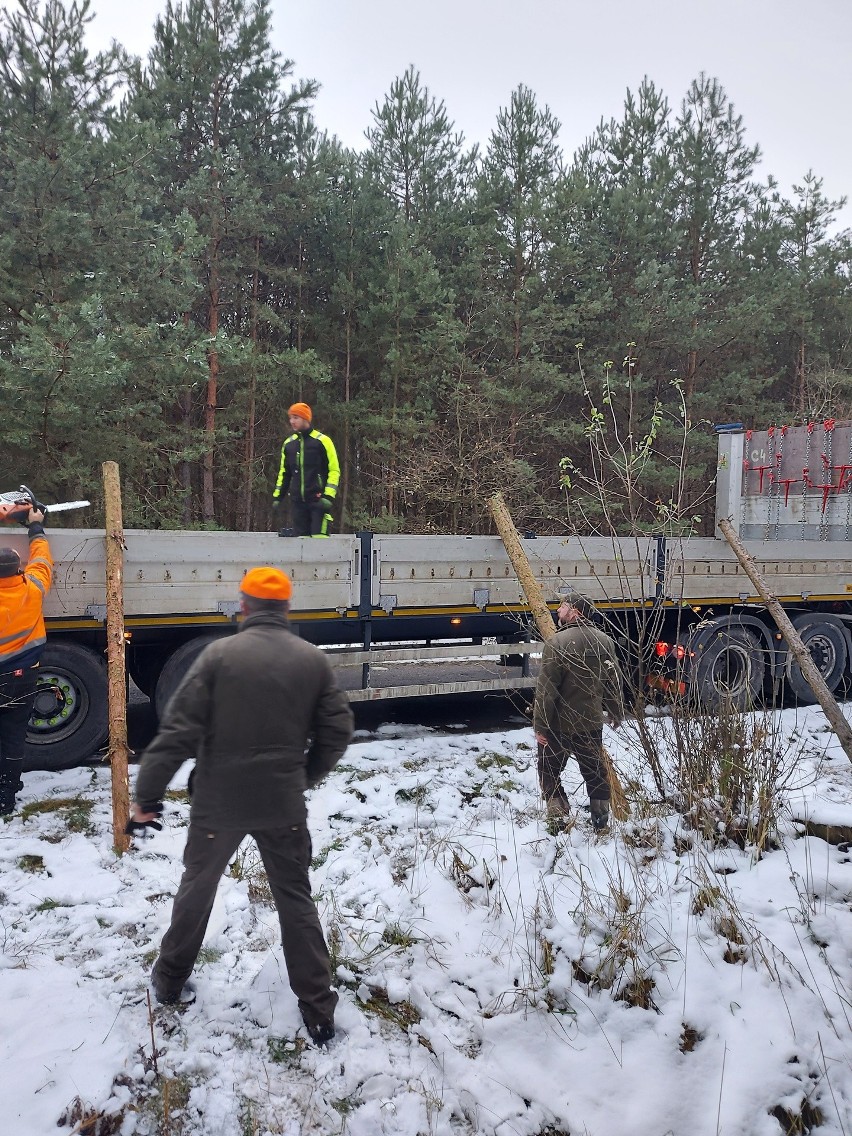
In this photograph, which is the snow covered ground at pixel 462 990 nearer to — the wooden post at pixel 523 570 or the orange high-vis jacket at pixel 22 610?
the orange high-vis jacket at pixel 22 610

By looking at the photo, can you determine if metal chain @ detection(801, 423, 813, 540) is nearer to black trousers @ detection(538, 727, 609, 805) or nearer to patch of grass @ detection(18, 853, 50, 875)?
black trousers @ detection(538, 727, 609, 805)

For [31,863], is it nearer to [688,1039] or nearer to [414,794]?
[414,794]

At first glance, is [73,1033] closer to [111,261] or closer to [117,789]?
[117,789]

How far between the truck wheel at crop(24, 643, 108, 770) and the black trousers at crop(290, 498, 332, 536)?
2.13 m

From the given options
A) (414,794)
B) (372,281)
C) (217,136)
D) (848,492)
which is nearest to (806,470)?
(848,492)

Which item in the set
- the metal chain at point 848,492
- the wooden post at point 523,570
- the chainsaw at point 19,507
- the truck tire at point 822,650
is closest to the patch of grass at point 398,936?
the wooden post at point 523,570

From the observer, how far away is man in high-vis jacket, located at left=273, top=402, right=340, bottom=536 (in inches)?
259

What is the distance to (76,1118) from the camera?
222 centimetres

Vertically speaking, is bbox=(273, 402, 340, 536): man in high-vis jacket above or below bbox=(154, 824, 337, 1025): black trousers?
above

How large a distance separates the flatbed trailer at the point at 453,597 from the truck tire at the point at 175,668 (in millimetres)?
11

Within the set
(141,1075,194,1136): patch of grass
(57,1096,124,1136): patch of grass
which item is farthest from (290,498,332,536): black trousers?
(57,1096,124,1136): patch of grass

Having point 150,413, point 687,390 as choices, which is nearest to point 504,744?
point 150,413

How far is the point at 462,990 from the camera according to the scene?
9.34ft

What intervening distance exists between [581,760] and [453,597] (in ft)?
7.54
